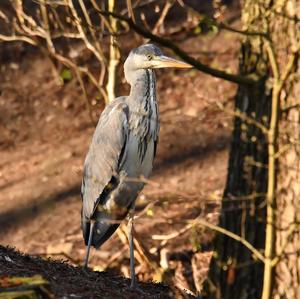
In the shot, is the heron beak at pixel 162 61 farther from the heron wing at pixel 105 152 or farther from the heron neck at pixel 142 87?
the heron wing at pixel 105 152

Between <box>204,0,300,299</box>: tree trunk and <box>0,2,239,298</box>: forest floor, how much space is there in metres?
2.08

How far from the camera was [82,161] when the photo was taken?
10258 mm

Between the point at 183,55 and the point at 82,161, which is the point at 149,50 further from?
the point at 82,161

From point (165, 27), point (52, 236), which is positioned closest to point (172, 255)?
point (52, 236)

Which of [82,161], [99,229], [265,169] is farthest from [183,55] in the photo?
[82,161]

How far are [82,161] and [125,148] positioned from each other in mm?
4134

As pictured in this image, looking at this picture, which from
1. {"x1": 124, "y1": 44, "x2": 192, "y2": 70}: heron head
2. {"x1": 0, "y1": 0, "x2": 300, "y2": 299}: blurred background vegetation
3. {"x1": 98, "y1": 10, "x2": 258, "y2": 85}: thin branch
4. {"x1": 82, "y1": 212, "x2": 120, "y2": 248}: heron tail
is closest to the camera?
{"x1": 98, "y1": 10, "x2": 258, "y2": 85}: thin branch

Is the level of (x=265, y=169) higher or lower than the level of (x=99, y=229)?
higher

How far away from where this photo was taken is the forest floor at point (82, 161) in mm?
8312

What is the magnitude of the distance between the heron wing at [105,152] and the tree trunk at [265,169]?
0.91 meters

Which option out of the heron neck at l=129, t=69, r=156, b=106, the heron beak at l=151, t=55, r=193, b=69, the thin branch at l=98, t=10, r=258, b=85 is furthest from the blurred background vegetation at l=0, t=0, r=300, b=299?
the heron neck at l=129, t=69, r=156, b=106

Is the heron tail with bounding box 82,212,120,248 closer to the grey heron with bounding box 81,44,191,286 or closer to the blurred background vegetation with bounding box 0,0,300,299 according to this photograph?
the grey heron with bounding box 81,44,191,286

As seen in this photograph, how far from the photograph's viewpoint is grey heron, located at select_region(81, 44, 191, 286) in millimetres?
6145

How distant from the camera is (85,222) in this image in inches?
255
